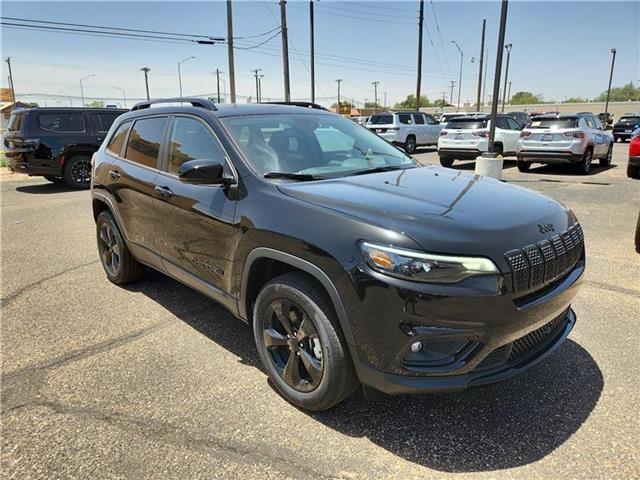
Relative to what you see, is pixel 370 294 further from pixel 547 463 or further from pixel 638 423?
Answer: pixel 638 423

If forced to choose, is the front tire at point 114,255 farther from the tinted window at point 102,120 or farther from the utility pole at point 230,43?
the utility pole at point 230,43

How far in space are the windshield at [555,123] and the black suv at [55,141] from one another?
11849mm

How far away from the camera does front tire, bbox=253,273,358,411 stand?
2.49 metres

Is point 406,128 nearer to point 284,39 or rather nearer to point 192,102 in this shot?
point 284,39

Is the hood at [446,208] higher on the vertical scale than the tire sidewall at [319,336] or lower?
higher

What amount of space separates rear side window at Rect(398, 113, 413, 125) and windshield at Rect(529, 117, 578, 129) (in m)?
8.75

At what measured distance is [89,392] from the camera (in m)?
3.06

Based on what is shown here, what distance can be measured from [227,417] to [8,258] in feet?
16.2

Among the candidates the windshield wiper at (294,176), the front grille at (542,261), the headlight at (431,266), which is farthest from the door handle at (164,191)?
the front grille at (542,261)

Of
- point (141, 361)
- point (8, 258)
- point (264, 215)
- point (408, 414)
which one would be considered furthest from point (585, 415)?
point (8, 258)

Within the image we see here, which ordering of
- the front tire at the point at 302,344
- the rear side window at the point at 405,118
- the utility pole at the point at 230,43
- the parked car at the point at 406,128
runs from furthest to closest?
the utility pole at the point at 230,43 → the rear side window at the point at 405,118 → the parked car at the point at 406,128 → the front tire at the point at 302,344

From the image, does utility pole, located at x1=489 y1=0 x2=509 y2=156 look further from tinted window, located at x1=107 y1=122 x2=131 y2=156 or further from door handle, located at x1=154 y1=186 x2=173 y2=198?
door handle, located at x1=154 y1=186 x2=173 y2=198

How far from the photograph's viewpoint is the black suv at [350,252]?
2236mm

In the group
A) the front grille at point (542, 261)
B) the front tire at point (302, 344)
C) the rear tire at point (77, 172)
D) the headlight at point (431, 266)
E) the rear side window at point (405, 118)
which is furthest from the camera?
the rear side window at point (405, 118)
